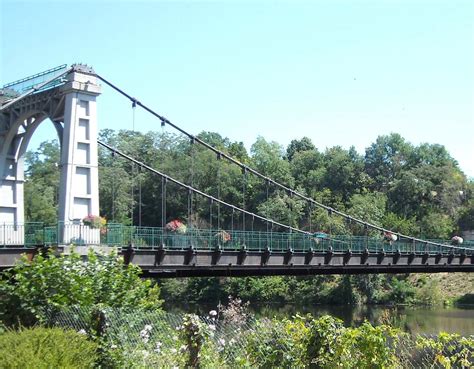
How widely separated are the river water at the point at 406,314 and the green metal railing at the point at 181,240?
4.35 metres

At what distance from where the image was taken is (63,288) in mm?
12992

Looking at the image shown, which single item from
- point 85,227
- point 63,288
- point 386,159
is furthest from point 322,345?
point 386,159

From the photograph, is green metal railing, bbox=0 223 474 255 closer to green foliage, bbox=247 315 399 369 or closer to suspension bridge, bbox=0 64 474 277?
suspension bridge, bbox=0 64 474 277

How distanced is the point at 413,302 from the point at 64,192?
144 feet

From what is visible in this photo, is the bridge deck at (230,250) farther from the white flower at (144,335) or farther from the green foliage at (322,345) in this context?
the green foliage at (322,345)

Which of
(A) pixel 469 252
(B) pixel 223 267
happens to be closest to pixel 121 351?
(B) pixel 223 267

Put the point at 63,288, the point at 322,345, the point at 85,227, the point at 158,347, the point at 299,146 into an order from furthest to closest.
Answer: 1. the point at 299,146
2. the point at 85,227
3. the point at 63,288
4. the point at 158,347
5. the point at 322,345

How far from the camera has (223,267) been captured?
3306 centimetres

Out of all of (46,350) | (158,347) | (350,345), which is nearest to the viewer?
(46,350)

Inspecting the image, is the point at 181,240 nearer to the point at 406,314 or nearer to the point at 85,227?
the point at 85,227

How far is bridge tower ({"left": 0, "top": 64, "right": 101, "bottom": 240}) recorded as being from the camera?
25.9 metres

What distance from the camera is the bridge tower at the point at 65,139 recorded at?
25891mm

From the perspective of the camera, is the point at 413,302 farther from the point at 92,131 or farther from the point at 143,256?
the point at 92,131

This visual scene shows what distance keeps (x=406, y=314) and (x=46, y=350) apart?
4790cm
